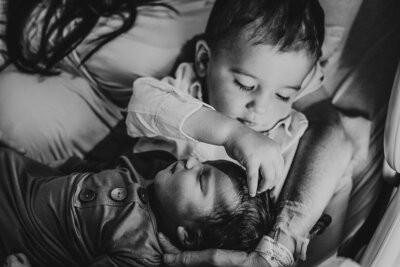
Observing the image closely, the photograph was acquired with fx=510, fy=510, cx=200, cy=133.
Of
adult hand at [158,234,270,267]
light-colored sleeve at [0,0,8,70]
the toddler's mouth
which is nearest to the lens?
adult hand at [158,234,270,267]

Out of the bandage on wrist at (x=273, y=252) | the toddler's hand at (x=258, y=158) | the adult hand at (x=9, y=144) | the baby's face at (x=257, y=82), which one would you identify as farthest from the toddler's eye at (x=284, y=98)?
the adult hand at (x=9, y=144)

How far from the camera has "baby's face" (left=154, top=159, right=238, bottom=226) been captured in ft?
2.22

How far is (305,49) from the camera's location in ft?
2.45

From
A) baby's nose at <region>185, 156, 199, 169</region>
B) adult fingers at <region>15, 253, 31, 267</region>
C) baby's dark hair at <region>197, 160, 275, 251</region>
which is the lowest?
adult fingers at <region>15, 253, 31, 267</region>

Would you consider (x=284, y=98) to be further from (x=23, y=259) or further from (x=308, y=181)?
(x=23, y=259)

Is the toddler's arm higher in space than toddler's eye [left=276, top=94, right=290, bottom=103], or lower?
lower

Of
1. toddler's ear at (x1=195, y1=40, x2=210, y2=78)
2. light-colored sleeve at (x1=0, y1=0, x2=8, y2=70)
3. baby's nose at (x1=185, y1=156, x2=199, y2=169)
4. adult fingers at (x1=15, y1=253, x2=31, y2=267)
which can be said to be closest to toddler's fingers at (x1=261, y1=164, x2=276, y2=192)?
baby's nose at (x1=185, y1=156, x2=199, y2=169)

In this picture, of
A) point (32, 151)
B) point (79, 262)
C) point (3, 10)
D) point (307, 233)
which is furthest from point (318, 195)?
point (3, 10)

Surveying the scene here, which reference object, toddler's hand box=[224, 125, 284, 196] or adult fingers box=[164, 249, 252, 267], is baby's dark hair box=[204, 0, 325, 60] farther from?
adult fingers box=[164, 249, 252, 267]

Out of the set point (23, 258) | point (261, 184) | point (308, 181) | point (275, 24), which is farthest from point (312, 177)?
point (23, 258)

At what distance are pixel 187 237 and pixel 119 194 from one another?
0.12 m

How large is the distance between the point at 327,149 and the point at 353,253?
6.2 inches

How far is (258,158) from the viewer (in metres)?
0.66

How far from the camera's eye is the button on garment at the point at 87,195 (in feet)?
2.38
